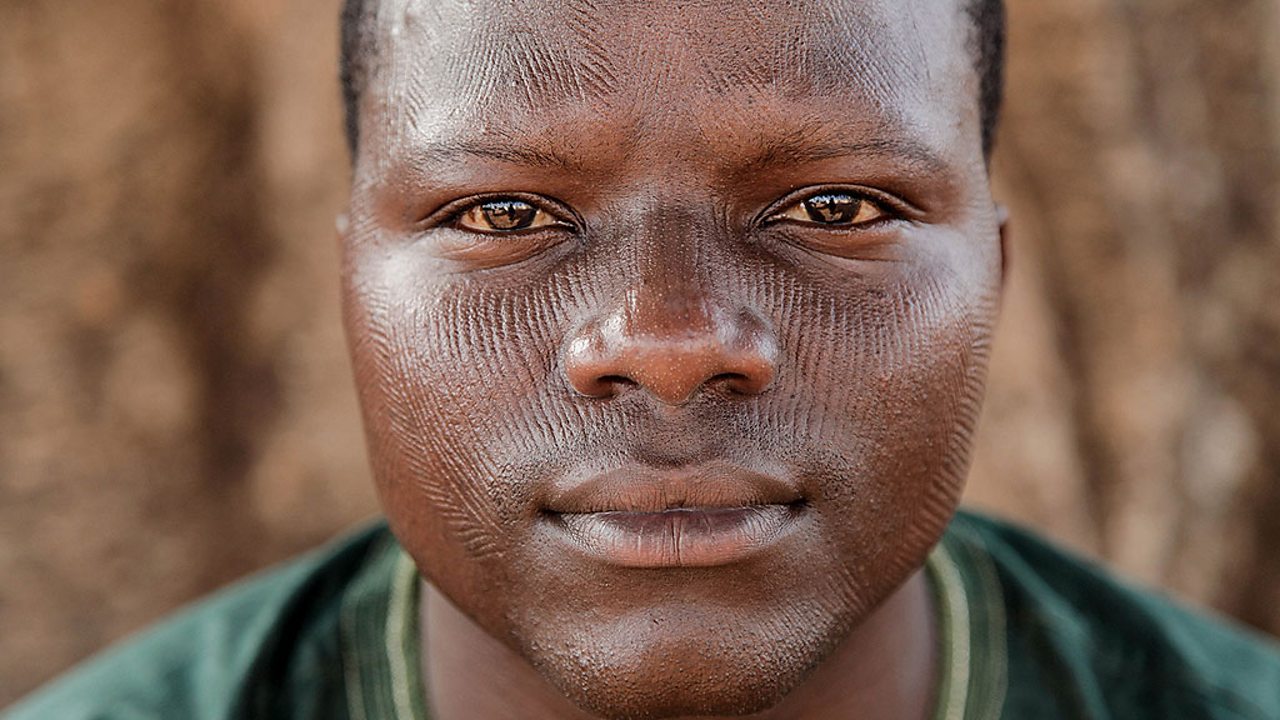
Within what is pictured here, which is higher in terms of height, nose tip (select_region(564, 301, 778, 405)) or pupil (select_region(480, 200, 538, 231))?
pupil (select_region(480, 200, 538, 231))

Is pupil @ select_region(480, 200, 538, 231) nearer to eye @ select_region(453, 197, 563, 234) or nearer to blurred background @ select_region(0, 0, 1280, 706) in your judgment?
eye @ select_region(453, 197, 563, 234)

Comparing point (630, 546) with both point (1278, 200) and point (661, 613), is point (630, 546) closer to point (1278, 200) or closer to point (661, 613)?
point (661, 613)

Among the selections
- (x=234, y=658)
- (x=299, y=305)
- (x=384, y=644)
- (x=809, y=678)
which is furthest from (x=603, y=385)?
(x=299, y=305)

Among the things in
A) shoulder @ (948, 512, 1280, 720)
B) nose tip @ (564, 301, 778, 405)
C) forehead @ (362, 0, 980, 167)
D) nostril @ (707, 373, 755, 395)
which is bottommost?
shoulder @ (948, 512, 1280, 720)

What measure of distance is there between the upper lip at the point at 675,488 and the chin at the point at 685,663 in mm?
95

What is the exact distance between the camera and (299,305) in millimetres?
2408

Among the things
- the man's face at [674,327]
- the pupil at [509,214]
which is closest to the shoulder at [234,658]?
the man's face at [674,327]

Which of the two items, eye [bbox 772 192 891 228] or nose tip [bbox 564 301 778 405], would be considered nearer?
nose tip [bbox 564 301 778 405]

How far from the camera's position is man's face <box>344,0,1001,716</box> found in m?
1.05

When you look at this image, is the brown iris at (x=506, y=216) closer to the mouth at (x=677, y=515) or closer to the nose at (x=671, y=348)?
the nose at (x=671, y=348)

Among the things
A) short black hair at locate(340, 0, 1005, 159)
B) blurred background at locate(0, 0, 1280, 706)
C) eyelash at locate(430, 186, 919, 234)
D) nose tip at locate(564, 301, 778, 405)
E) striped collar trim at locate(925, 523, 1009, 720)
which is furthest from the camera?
blurred background at locate(0, 0, 1280, 706)

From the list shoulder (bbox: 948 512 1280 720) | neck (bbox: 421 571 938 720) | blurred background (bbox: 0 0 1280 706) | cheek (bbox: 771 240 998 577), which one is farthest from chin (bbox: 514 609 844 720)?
blurred background (bbox: 0 0 1280 706)

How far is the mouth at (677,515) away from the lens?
1.04m

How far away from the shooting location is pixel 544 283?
112 centimetres
